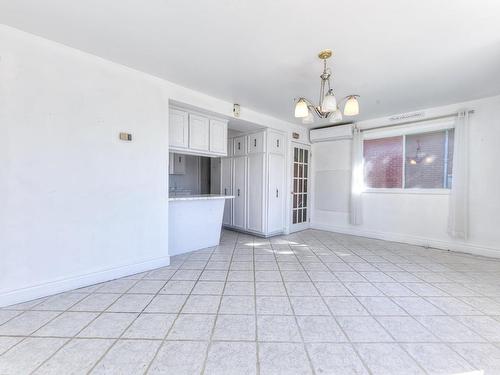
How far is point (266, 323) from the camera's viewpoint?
1.85 metres

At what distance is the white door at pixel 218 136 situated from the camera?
3930 millimetres

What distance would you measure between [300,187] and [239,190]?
1576 mm

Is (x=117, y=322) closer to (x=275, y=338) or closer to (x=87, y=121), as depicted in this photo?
(x=275, y=338)

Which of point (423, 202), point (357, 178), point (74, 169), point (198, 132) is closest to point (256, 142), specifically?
point (198, 132)

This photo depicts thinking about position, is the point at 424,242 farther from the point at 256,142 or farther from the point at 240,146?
the point at 240,146

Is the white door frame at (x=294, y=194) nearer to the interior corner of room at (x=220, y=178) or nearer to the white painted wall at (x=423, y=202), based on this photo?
the white painted wall at (x=423, y=202)

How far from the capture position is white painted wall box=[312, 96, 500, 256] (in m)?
3.61

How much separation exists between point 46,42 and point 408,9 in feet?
11.1

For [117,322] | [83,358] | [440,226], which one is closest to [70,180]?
[117,322]

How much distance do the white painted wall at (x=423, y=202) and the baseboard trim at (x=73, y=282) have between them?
410 cm

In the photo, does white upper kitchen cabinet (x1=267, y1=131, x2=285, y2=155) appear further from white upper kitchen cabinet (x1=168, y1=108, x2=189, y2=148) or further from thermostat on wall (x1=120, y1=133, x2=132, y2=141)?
thermostat on wall (x1=120, y1=133, x2=132, y2=141)

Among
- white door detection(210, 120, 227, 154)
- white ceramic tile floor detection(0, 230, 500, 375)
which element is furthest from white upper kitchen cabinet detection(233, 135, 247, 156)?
white ceramic tile floor detection(0, 230, 500, 375)

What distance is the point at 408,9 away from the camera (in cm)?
179

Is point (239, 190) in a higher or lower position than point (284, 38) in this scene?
lower
